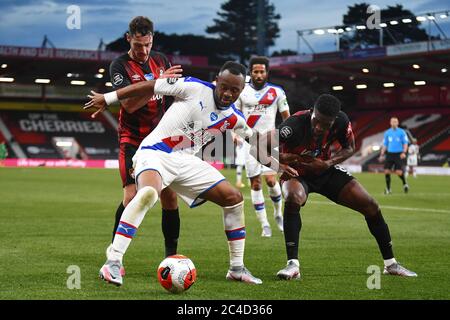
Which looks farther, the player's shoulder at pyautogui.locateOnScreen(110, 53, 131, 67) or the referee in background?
the referee in background

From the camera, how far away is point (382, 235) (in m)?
8.26

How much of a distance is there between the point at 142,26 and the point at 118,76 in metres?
0.57

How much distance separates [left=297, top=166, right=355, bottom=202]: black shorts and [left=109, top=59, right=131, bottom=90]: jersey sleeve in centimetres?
204

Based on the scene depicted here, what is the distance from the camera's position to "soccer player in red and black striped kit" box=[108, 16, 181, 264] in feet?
26.4

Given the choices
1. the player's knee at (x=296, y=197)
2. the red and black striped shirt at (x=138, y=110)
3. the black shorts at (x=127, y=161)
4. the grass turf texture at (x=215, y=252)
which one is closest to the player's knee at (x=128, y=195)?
the black shorts at (x=127, y=161)

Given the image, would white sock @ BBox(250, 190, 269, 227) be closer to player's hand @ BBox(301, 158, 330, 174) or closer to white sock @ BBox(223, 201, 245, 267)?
player's hand @ BBox(301, 158, 330, 174)

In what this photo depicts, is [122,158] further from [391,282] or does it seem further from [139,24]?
[391,282]

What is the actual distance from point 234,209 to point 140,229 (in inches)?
223

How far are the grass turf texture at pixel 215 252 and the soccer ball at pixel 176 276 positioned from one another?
118 mm

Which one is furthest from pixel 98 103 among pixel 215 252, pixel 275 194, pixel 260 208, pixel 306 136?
pixel 275 194

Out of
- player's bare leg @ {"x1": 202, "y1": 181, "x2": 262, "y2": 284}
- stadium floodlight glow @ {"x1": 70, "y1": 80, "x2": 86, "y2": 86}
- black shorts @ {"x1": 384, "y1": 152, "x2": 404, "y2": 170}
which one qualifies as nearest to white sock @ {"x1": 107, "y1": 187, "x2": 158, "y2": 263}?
player's bare leg @ {"x1": 202, "y1": 181, "x2": 262, "y2": 284}

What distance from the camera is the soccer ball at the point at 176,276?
22.2 ft

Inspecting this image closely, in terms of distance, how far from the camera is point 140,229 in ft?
42.4
